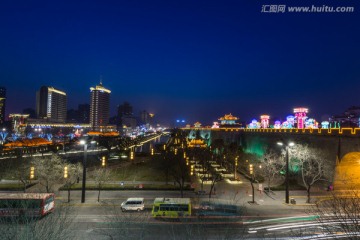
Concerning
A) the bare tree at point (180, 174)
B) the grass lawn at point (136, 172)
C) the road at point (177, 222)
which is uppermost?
the bare tree at point (180, 174)

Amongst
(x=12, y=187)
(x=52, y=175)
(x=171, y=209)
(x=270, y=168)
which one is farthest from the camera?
(x=270, y=168)

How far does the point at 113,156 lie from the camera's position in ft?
196

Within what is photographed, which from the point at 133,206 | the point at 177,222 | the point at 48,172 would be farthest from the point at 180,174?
the point at 48,172

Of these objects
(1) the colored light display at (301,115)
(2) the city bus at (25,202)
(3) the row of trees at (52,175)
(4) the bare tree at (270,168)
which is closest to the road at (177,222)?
(3) the row of trees at (52,175)

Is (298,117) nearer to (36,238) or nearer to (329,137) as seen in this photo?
(329,137)

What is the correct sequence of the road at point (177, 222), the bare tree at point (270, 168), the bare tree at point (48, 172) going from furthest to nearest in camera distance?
1. the bare tree at point (270, 168)
2. the bare tree at point (48, 172)
3. the road at point (177, 222)

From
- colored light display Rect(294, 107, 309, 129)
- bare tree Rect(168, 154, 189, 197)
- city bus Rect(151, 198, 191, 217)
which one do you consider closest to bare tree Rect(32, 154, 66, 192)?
city bus Rect(151, 198, 191, 217)

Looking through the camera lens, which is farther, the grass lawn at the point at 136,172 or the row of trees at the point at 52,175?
the grass lawn at the point at 136,172

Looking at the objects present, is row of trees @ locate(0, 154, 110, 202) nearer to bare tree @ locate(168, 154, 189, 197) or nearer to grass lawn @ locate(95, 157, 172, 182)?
grass lawn @ locate(95, 157, 172, 182)

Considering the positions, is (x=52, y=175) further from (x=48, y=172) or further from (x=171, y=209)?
(x=171, y=209)

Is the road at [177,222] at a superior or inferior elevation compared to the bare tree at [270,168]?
inferior

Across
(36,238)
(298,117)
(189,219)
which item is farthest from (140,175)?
(298,117)

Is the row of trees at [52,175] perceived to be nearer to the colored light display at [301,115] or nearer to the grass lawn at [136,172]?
the grass lawn at [136,172]

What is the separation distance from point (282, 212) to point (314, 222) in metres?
4.00
